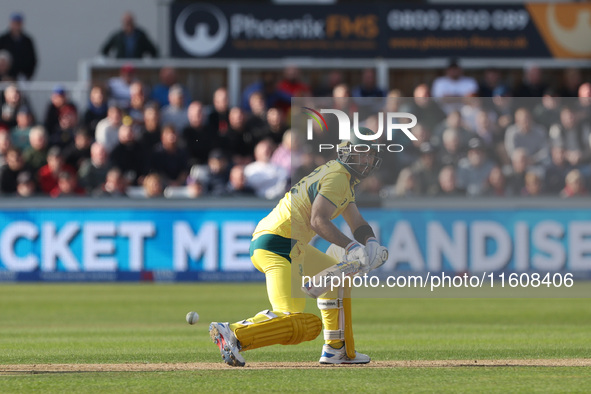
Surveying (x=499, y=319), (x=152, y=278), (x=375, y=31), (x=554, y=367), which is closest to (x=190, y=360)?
(x=554, y=367)

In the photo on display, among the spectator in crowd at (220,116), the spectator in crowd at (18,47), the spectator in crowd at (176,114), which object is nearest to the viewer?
the spectator in crowd at (220,116)

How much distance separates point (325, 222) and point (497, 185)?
9920 millimetres

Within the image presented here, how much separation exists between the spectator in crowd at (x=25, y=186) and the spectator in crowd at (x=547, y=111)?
8.14m

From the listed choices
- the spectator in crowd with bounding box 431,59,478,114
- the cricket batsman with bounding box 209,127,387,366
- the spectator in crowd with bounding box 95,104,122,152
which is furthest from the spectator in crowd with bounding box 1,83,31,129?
the cricket batsman with bounding box 209,127,387,366

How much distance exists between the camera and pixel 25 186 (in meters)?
18.7

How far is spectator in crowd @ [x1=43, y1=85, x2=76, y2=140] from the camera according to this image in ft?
65.2

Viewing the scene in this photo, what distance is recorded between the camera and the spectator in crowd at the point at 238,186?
60.9 ft

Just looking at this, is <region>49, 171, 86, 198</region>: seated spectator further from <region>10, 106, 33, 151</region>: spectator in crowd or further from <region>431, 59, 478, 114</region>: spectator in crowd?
<region>431, 59, 478, 114</region>: spectator in crowd

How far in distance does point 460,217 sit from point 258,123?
3.82 m

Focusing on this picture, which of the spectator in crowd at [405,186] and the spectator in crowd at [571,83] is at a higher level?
the spectator in crowd at [571,83]

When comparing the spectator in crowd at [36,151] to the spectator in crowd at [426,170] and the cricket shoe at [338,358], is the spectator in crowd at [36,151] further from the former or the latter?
the cricket shoe at [338,358]

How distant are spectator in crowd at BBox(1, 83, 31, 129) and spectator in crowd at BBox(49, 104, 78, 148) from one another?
81 cm

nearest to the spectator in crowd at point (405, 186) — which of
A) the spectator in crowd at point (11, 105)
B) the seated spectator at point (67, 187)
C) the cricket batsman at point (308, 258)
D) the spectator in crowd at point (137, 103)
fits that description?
the spectator in crowd at point (137, 103)

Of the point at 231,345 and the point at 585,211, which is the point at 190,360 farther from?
the point at 585,211
